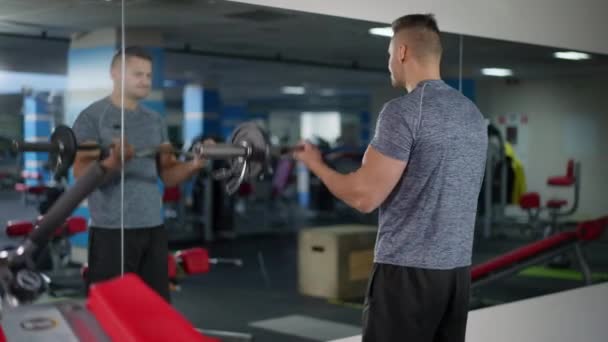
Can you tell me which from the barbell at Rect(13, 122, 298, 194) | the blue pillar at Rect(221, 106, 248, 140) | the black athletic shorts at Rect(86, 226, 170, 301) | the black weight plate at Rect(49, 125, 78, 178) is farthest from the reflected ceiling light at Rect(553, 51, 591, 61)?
the blue pillar at Rect(221, 106, 248, 140)

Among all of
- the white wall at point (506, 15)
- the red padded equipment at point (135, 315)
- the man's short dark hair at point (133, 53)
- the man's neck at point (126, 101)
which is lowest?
Result: the red padded equipment at point (135, 315)

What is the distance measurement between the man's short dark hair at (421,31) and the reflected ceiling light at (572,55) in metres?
2.31

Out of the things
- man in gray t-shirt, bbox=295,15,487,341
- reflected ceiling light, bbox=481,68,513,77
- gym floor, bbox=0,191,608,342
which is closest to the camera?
man in gray t-shirt, bbox=295,15,487,341

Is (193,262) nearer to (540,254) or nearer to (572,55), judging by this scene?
(540,254)

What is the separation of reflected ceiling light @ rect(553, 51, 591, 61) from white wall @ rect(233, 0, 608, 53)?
0.11 feet

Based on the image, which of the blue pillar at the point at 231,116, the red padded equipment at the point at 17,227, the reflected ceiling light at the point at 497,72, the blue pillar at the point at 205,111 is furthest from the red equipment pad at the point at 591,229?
the blue pillar at the point at 231,116

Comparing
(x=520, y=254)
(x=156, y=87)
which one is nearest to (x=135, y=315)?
(x=156, y=87)

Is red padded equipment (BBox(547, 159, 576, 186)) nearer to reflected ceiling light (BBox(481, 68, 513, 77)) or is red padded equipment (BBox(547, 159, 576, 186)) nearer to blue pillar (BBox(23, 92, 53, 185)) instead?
reflected ceiling light (BBox(481, 68, 513, 77))

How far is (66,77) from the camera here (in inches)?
95.2

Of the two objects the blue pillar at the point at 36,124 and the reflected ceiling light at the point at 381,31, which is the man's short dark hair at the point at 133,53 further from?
the reflected ceiling light at the point at 381,31

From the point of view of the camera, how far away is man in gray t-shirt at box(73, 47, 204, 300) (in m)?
2.47

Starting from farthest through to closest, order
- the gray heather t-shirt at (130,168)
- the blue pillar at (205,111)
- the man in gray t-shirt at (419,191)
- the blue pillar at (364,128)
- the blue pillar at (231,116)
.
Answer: the blue pillar at (231,116) < the blue pillar at (205,111) < the blue pillar at (364,128) < the gray heather t-shirt at (130,168) < the man in gray t-shirt at (419,191)

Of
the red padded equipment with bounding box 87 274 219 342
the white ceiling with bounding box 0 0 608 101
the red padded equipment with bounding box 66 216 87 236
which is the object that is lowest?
the red padded equipment with bounding box 66 216 87 236

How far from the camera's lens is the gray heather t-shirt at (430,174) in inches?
78.0
